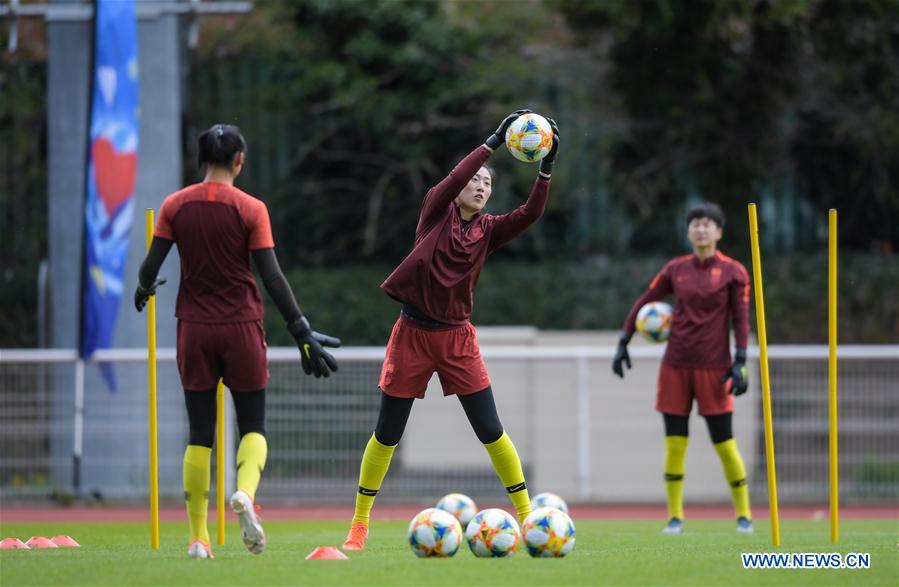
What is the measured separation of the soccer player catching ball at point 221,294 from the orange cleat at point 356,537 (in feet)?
3.42

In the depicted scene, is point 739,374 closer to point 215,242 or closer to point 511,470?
point 511,470

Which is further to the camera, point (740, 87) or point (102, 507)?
point (740, 87)

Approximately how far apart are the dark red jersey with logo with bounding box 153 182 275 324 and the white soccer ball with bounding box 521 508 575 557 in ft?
5.77

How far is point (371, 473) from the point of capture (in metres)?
7.88

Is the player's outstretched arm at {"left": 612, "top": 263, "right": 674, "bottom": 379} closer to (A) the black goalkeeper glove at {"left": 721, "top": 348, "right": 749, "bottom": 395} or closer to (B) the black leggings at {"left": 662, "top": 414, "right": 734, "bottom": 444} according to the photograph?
(B) the black leggings at {"left": 662, "top": 414, "right": 734, "bottom": 444}

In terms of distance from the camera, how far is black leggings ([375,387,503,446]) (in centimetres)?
764

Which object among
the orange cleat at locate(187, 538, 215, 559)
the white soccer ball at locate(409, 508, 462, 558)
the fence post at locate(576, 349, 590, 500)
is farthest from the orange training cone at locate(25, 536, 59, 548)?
the fence post at locate(576, 349, 590, 500)

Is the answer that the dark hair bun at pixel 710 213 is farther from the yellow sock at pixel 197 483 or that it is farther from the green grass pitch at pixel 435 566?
the yellow sock at pixel 197 483

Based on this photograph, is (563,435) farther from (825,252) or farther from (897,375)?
(825,252)

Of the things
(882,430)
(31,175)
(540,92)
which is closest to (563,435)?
(882,430)

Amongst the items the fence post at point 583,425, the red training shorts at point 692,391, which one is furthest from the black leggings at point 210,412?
the fence post at point 583,425

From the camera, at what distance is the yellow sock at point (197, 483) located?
22.9 feet

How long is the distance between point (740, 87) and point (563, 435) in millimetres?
6679

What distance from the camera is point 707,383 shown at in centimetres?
1009
